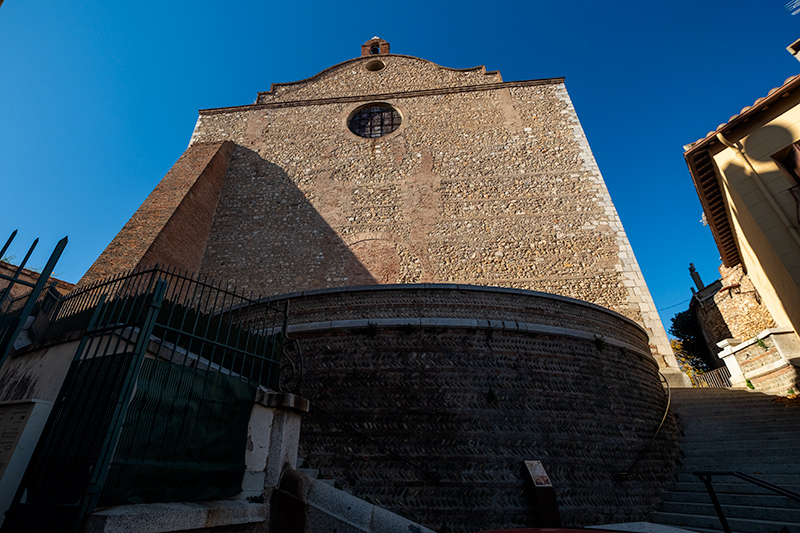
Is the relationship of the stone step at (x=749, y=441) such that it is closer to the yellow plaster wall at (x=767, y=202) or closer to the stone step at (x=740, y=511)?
the stone step at (x=740, y=511)

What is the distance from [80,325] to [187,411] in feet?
5.32

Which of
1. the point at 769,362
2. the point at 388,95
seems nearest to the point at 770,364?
the point at 769,362

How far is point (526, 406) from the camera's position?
189 inches

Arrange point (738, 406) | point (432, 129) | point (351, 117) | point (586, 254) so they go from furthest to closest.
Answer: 1. point (351, 117)
2. point (432, 129)
3. point (586, 254)
4. point (738, 406)

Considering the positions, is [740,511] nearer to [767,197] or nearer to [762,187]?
[767,197]

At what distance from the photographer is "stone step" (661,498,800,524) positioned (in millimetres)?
3990

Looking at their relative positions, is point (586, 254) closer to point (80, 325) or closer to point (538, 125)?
point (538, 125)

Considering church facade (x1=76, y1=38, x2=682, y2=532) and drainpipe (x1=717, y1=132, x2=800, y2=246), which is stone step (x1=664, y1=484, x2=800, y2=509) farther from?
drainpipe (x1=717, y1=132, x2=800, y2=246)

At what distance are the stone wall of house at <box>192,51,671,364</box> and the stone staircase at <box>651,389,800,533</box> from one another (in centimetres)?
242

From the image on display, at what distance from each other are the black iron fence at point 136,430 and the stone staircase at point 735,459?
5091 mm

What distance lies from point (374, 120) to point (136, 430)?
48.4 ft

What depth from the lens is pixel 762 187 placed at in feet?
25.5

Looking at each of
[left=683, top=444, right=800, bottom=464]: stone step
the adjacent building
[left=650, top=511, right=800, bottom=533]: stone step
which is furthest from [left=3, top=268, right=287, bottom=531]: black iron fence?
the adjacent building

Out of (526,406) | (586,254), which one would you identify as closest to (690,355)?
(586,254)
